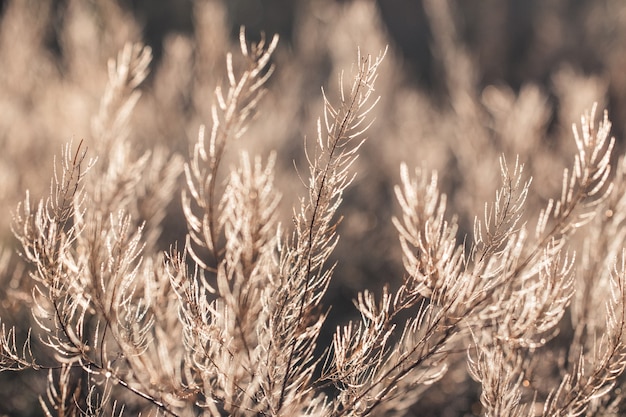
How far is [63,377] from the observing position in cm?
111

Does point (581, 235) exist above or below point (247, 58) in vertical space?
below

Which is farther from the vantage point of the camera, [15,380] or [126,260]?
[15,380]

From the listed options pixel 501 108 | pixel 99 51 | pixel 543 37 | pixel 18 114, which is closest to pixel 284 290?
pixel 501 108

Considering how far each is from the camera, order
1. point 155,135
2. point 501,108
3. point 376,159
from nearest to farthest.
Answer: point 501,108, point 155,135, point 376,159

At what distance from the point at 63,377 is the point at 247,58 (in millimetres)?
697

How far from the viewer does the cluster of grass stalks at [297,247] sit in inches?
41.4

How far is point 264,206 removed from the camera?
3.76 ft

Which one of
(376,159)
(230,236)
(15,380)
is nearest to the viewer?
(230,236)

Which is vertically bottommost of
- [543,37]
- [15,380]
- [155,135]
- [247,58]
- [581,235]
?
[15,380]

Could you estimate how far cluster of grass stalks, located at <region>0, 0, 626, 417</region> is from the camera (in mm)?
1052

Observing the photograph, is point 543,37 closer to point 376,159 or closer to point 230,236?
point 376,159

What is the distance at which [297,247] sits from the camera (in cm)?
103

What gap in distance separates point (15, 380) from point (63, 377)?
135 cm

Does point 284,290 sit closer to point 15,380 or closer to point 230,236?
point 230,236
